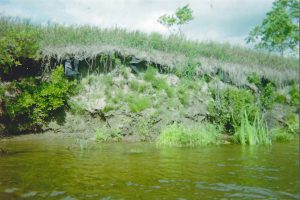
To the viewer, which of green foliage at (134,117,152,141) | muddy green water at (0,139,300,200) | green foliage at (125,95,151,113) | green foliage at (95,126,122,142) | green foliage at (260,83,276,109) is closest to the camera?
muddy green water at (0,139,300,200)

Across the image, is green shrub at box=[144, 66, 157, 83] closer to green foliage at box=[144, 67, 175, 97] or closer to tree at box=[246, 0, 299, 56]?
green foliage at box=[144, 67, 175, 97]

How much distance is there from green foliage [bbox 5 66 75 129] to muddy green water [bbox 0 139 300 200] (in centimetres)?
277

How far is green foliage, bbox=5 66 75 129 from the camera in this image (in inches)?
480

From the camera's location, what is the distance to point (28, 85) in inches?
497

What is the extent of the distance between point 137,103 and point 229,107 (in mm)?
4112

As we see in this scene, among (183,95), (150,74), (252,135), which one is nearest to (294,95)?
(183,95)

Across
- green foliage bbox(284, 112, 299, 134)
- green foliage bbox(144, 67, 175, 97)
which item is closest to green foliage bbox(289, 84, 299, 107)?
green foliage bbox(284, 112, 299, 134)

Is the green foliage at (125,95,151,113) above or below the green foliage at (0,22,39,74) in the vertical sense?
below

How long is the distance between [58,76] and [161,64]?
4794 millimetres

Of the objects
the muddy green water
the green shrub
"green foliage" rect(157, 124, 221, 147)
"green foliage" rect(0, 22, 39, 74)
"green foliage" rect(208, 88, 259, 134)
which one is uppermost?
"green foliage" rect(0, 22, 39, 74)

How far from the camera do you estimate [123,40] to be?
1566cm

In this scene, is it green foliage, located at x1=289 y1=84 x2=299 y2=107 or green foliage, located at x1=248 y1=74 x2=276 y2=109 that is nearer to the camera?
green foliage, located at x1=248 y1=74 x2=276 y2=109

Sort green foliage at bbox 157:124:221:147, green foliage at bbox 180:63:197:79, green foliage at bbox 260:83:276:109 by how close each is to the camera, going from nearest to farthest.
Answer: green foliage at bbox 157:124:221:147, green foliage at bbox 180:63:197:79, green foliage at bbox 260:83:276:109

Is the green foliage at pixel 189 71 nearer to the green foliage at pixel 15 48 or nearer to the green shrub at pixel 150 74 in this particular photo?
the green shrub at pixel 150 74
